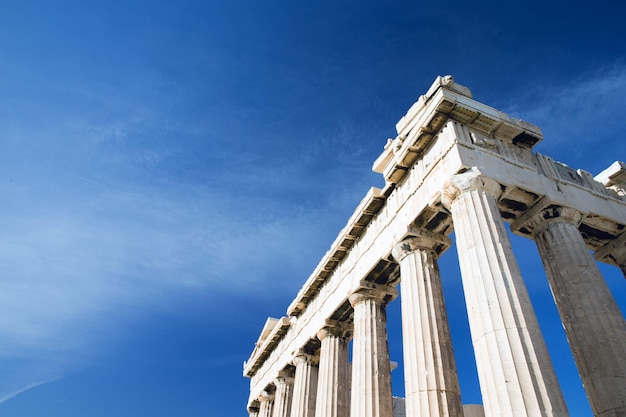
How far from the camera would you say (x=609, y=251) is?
1814 cm

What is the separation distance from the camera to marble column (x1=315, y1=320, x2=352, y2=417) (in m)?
20.9

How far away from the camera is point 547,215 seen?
15.7 metres

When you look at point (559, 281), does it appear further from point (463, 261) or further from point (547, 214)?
point (463, 261)

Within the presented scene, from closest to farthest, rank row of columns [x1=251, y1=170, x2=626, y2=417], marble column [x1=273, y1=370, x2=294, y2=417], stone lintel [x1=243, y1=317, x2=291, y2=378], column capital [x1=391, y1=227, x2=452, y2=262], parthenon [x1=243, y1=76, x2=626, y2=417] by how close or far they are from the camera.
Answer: row of columns [x1=251, y1=170, x2=626, y2=417] → parthenon [x1=243, y1=76, x2=626, y2=417] → column capital [x1=391, y1=227, x2=452, y2=262] → marble column [x1=273, y1=370, x2=294, y2=417] → stone lintel [x1=243, y1=317, x2=291, y2=378]

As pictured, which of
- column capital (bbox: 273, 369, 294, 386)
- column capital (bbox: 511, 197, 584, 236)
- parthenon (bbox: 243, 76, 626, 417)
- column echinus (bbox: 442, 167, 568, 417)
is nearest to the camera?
column echinus (bbox: 442, 167, 568, 417)

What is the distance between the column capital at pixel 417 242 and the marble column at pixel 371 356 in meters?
3.73

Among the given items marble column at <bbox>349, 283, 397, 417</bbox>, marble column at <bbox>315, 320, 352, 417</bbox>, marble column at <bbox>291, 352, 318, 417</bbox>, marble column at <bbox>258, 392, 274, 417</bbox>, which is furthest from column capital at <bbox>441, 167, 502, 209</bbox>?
marble column at <bbox>258, 392, 274, 417</bbox>

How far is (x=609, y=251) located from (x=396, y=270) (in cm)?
940

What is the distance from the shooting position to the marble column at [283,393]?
28.3m

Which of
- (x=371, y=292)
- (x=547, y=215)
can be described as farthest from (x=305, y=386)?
(x=547, y=215)

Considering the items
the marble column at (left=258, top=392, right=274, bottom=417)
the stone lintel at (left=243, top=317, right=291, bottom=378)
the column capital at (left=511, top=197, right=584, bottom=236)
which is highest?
the stone lintel at (left=243, top=317, right=291, bottom=378)

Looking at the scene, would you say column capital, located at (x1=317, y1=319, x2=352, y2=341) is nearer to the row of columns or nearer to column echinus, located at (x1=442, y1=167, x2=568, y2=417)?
the row of columns

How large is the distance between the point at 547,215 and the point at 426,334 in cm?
664

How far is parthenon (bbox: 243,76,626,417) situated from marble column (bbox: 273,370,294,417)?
14.4ft
